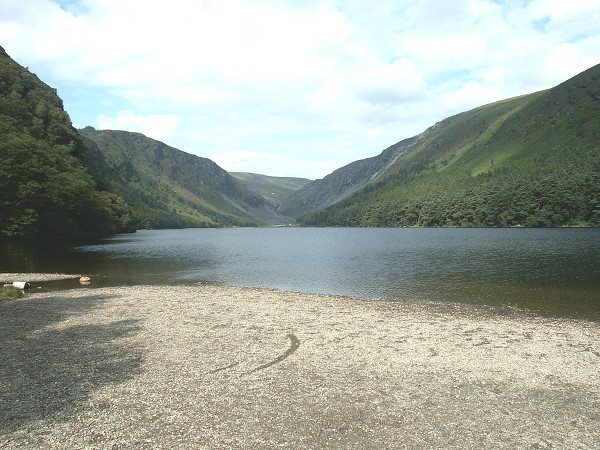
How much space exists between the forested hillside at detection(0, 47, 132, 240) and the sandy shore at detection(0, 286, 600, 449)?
237 ft

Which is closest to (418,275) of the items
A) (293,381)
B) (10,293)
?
(293,381)

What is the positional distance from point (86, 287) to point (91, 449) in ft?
117

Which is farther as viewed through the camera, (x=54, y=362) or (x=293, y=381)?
(x=54, y=362)

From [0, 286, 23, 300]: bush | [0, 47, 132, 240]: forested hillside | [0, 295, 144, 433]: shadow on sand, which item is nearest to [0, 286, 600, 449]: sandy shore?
[0, 295, 144, 433]: shadow on sand

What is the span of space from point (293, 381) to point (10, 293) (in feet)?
96.0

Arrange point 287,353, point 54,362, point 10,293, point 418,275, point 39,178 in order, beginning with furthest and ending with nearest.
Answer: point 39,178, point 418,275, point 10,293, point 287,353, point 54,362

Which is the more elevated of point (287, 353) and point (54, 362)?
point (54, 362)

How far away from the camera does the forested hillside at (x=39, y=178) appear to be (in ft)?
285

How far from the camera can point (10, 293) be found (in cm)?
3338

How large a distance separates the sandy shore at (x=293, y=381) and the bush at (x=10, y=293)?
6.50 meters

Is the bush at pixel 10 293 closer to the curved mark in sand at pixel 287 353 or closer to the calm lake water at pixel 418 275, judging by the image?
the calm lake water at pixel 418 275

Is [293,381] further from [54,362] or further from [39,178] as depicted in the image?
[39,178]

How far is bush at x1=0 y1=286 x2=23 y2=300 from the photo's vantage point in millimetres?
32875

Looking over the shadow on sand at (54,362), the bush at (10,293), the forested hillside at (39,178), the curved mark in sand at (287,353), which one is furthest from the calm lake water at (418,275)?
the shadow on sand at (54,362)
